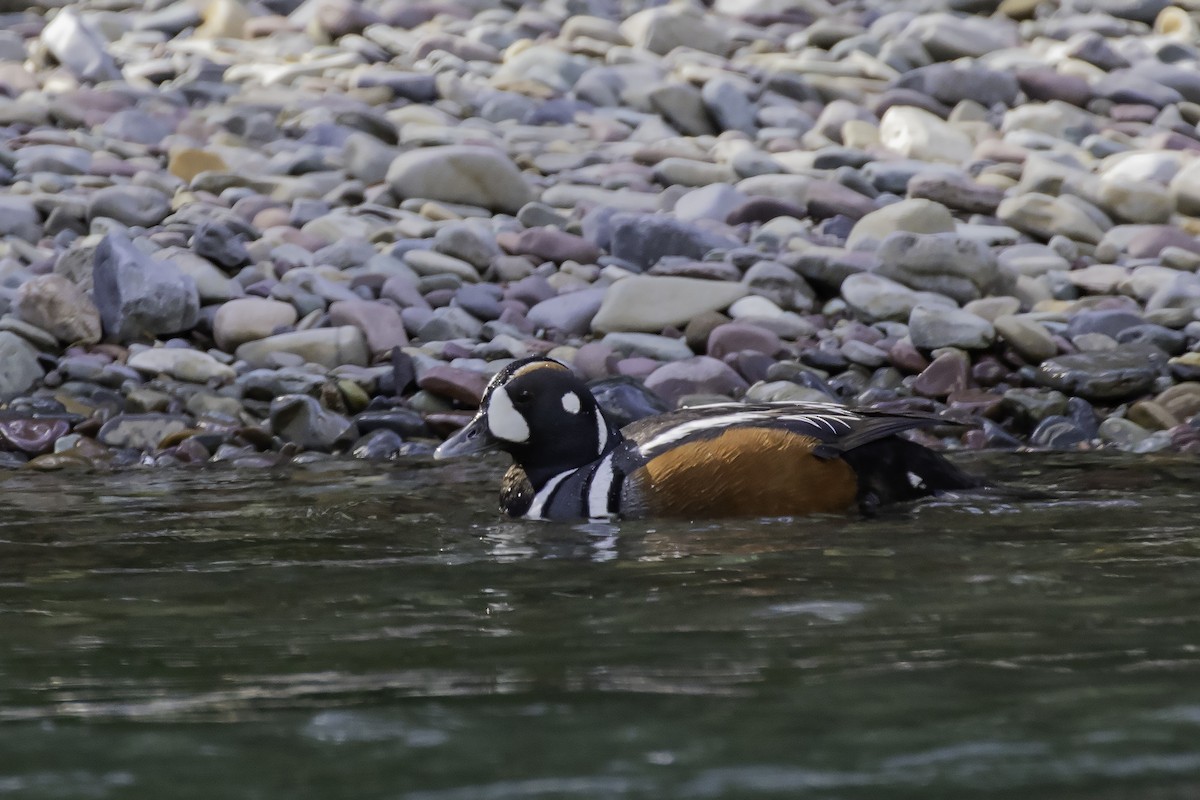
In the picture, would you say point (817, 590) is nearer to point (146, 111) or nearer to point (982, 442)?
point (982, 442)

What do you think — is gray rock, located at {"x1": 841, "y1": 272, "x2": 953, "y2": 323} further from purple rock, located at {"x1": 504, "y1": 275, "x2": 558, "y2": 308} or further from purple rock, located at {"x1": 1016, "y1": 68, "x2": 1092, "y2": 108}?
purple rock, located at {"x1": 1016, "y1": 68, "x2": 1092, "y2": 108}

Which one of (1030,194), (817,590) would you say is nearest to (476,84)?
(1030,194)

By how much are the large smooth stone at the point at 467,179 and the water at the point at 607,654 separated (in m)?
4.53

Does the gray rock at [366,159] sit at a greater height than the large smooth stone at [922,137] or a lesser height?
greater

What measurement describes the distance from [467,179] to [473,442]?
448cm

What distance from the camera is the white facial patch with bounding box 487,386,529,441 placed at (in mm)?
5367

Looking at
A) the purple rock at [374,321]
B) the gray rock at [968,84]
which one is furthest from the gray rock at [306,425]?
the gray rock at [968,84]

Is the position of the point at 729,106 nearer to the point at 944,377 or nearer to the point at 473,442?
the point at 944,377

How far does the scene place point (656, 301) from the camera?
7930 mm

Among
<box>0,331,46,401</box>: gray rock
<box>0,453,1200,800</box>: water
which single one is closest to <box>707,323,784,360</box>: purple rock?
<box>0,453,1200,800</box>: water

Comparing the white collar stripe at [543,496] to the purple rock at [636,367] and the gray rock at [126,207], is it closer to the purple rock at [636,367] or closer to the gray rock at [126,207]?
the purple rock at [636,367]

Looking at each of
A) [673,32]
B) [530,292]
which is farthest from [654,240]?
[673,32]

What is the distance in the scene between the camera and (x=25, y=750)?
272 centimetres

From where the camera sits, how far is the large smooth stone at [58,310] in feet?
24.8
